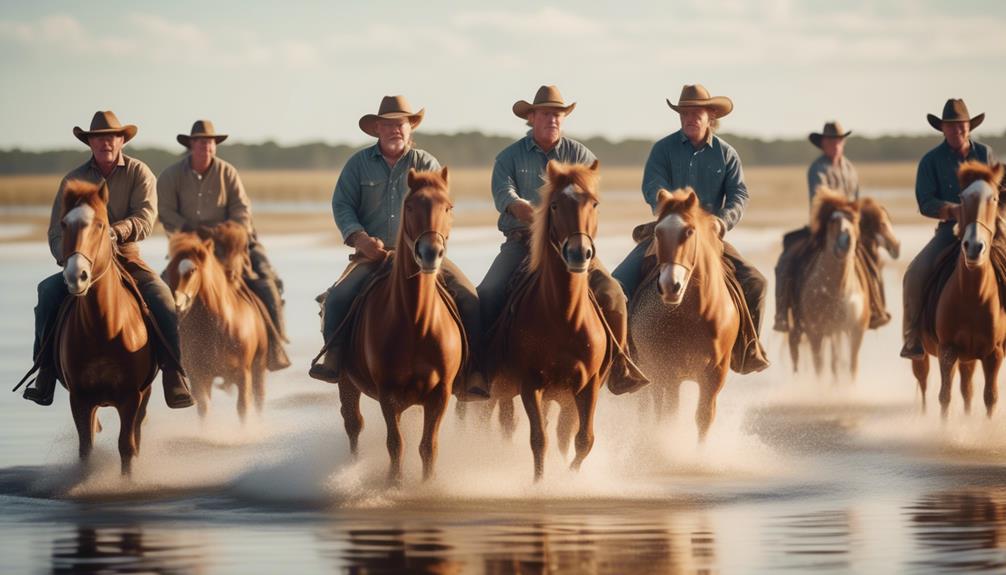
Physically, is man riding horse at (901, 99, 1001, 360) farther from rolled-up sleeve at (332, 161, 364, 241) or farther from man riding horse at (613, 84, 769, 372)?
rolled-up sleeve at (332, 161, 364, 241)

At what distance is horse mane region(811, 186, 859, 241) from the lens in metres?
21.8

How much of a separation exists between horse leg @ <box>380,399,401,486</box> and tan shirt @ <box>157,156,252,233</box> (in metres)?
5.25

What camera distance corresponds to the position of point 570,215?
13.4 metres

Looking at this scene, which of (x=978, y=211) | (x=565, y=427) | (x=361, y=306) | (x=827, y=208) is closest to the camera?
(x=361, y=306)

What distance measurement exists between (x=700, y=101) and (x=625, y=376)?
2.99 meters

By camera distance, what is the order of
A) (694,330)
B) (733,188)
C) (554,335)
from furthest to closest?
(733,188)
(694,330)
(554,335)

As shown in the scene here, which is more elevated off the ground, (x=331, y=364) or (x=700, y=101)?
(x=700, y=101)

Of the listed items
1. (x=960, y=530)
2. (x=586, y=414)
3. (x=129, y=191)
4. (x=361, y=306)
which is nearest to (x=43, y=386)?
(x=129, y=191)

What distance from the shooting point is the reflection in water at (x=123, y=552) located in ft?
37.3

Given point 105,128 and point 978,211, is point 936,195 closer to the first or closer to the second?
point 978,211

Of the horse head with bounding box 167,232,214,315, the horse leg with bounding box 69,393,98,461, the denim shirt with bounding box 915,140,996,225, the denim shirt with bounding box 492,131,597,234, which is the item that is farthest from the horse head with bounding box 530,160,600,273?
the horse head with bounding box 167,232,214,315

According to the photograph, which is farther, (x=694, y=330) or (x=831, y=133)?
(x=831, y=133)

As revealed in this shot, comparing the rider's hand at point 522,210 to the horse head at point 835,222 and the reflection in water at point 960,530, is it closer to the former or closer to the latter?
Answer: the reflection in water at point 960,530

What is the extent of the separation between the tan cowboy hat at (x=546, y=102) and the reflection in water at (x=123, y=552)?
173 inches
